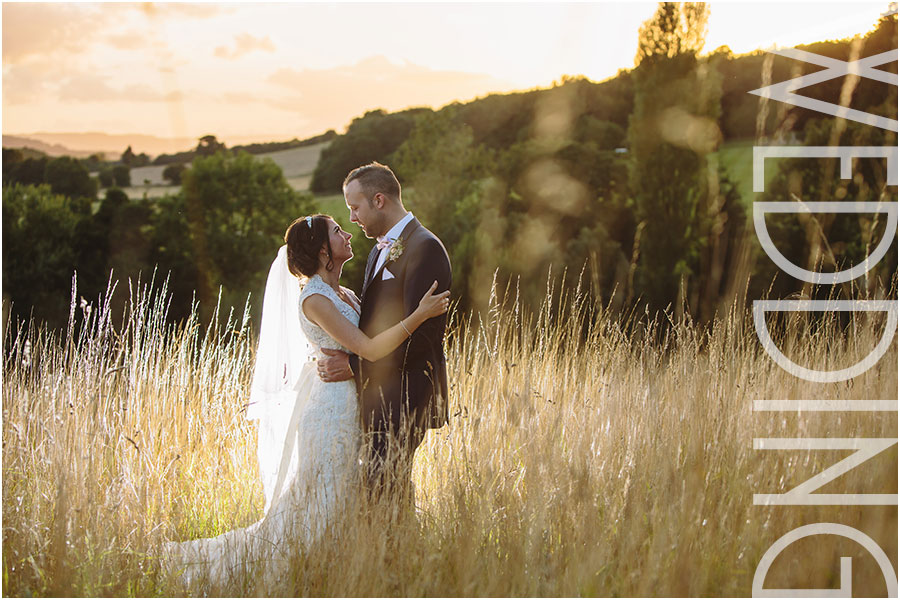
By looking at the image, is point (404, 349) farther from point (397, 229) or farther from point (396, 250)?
point (397, 229)

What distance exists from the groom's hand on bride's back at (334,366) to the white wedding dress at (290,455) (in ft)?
0.13

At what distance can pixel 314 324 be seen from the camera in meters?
3.53

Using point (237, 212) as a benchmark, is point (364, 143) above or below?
above

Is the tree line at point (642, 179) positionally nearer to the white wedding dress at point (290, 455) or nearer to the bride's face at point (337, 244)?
the bride's face at point (337, 244)

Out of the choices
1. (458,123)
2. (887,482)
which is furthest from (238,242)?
(887,482)

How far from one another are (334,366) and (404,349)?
0.33m

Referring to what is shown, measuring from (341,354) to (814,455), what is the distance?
7.52 feet

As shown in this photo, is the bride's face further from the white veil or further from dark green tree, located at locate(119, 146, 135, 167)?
dark green tree, located at locate(119, 146, 135, 167)

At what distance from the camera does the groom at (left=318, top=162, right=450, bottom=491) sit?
3.37 meters

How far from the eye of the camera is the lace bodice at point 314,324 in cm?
345

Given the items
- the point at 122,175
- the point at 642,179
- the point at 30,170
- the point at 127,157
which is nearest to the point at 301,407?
the point at 642,179

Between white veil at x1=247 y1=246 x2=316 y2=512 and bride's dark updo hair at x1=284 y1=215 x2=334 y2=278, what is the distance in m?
0.27

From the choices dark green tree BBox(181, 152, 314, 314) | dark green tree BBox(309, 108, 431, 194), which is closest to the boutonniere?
dark green tree BBox(181, 152, 314, 314)

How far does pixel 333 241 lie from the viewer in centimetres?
351
